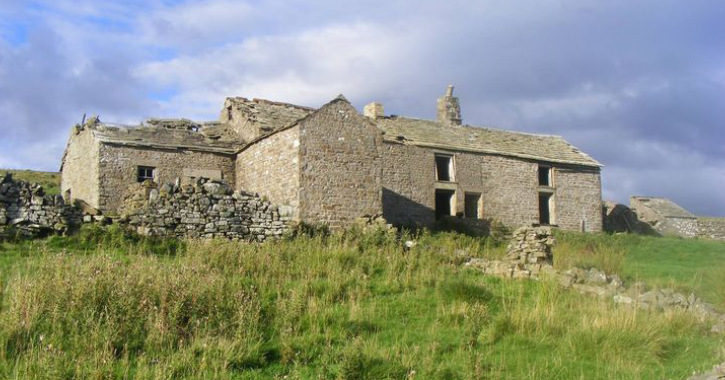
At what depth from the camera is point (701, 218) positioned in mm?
41812

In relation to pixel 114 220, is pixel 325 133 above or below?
above

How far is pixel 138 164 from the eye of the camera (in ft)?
76.8

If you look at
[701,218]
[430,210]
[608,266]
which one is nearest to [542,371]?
[608,266]

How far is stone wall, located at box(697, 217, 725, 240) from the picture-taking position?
4028cm

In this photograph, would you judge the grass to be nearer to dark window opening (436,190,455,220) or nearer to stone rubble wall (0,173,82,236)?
Result: dark window opening (436,190,455,220)

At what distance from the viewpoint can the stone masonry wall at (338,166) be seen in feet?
63.7

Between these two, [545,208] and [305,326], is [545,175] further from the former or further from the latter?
[305,326]

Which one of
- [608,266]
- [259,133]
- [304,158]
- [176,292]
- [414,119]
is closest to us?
[176,292]

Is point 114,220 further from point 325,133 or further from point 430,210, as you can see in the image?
point 430,210

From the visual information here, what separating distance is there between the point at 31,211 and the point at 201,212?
13.6ft

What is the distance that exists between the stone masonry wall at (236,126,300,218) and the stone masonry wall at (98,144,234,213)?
1.28 m

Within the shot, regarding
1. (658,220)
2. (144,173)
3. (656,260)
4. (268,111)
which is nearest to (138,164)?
(144,173)

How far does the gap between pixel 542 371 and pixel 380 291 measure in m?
4.17

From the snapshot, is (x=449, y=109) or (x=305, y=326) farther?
(x=449, y=109)
